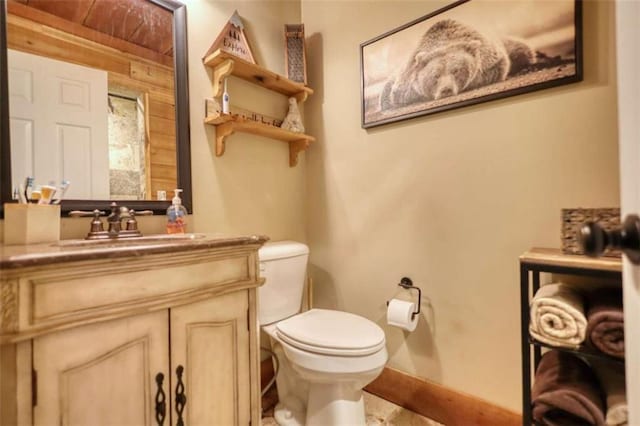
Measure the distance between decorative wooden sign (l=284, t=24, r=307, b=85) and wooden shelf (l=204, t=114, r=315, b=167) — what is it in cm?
34

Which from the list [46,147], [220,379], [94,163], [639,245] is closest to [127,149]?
[94,163]

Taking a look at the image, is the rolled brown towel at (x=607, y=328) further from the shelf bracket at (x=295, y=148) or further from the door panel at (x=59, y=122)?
the door panel at (x=59, y=122)

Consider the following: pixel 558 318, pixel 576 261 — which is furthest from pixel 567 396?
pixel 576 261

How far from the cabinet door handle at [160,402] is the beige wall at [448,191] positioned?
110cm

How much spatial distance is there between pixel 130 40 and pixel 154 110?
11.3 inches

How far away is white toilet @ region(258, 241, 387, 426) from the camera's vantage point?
114cm

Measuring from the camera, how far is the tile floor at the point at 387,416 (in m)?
1.43

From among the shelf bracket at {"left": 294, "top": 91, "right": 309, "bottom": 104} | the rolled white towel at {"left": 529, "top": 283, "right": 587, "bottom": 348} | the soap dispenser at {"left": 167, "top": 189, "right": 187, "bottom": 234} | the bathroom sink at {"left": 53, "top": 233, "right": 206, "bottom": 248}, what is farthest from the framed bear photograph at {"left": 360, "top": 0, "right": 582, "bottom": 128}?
the bathroom sink at {"left": 53, "top": 233, "right": 206, "bottom": 248}

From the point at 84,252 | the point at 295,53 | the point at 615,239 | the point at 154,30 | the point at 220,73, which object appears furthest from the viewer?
the point at 295,53

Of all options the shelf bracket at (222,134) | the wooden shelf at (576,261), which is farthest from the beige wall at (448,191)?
the shelf bracket at (222,134)

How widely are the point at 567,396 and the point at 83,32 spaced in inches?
78.0

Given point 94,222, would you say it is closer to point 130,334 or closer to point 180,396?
point 130,334

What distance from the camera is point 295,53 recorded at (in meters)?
1.79

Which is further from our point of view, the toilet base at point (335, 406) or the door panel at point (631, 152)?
the toilet base at point (335, 406)
